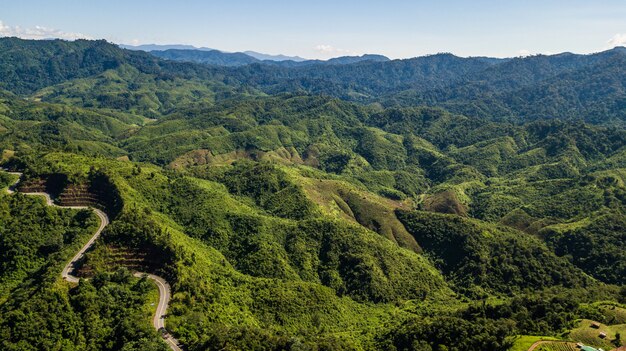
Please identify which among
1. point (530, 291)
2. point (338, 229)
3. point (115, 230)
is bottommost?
point (530, 291)

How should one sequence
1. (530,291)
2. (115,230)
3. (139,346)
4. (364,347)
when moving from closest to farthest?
(139,346), (364,347), (115,230), (530,291)

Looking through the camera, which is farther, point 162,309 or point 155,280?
point 155,280

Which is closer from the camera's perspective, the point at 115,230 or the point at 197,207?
the point at 115,230

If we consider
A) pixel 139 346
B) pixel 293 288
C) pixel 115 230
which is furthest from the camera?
pixel 293 288

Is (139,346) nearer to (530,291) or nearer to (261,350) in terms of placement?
(261,350)

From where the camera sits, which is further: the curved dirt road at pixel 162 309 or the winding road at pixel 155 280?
the winding road at pixel 155 280

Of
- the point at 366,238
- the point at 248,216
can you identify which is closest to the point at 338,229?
the point at 366,238

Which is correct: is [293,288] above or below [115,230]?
below

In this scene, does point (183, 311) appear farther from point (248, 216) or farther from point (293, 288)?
point (248, 216)

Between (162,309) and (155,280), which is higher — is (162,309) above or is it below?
below

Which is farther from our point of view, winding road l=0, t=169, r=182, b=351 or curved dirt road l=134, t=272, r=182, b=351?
winding road l=0, t=169, r=182, b=351
